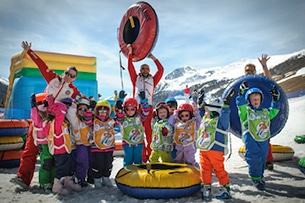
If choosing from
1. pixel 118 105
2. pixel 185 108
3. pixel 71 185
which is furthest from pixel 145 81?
pixel 71 185

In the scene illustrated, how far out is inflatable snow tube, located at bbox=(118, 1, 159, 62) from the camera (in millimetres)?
4742

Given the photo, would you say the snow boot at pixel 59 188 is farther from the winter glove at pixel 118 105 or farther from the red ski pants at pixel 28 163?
the winter glove at pixel 118 105

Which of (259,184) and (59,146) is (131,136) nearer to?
(59,146)

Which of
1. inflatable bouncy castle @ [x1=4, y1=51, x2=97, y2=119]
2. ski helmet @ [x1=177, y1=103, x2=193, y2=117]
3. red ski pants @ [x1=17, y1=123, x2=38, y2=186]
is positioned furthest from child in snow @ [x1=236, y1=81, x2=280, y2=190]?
inflatable bouncy castle @ [x1=4, y1=51, x2=97, y2=119]

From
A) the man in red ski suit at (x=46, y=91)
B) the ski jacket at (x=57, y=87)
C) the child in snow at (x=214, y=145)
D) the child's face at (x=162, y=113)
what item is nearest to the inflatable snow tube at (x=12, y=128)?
the man in red ski suit at (x=46, y=91)

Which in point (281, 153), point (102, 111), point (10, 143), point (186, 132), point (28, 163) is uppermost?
point (102, 111)

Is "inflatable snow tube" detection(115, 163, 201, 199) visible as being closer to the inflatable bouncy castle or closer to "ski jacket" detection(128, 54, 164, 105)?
"ski jacket" detection(128, 54, 164, 105)

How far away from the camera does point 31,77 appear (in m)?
9.35

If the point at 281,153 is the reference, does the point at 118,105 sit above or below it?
above

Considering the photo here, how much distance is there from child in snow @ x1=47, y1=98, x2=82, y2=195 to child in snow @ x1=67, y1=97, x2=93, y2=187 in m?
0.25

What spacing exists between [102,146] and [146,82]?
1770 mm

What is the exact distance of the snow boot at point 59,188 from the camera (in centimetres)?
311

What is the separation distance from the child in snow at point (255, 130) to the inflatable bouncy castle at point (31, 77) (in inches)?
313

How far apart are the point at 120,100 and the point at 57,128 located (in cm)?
115
